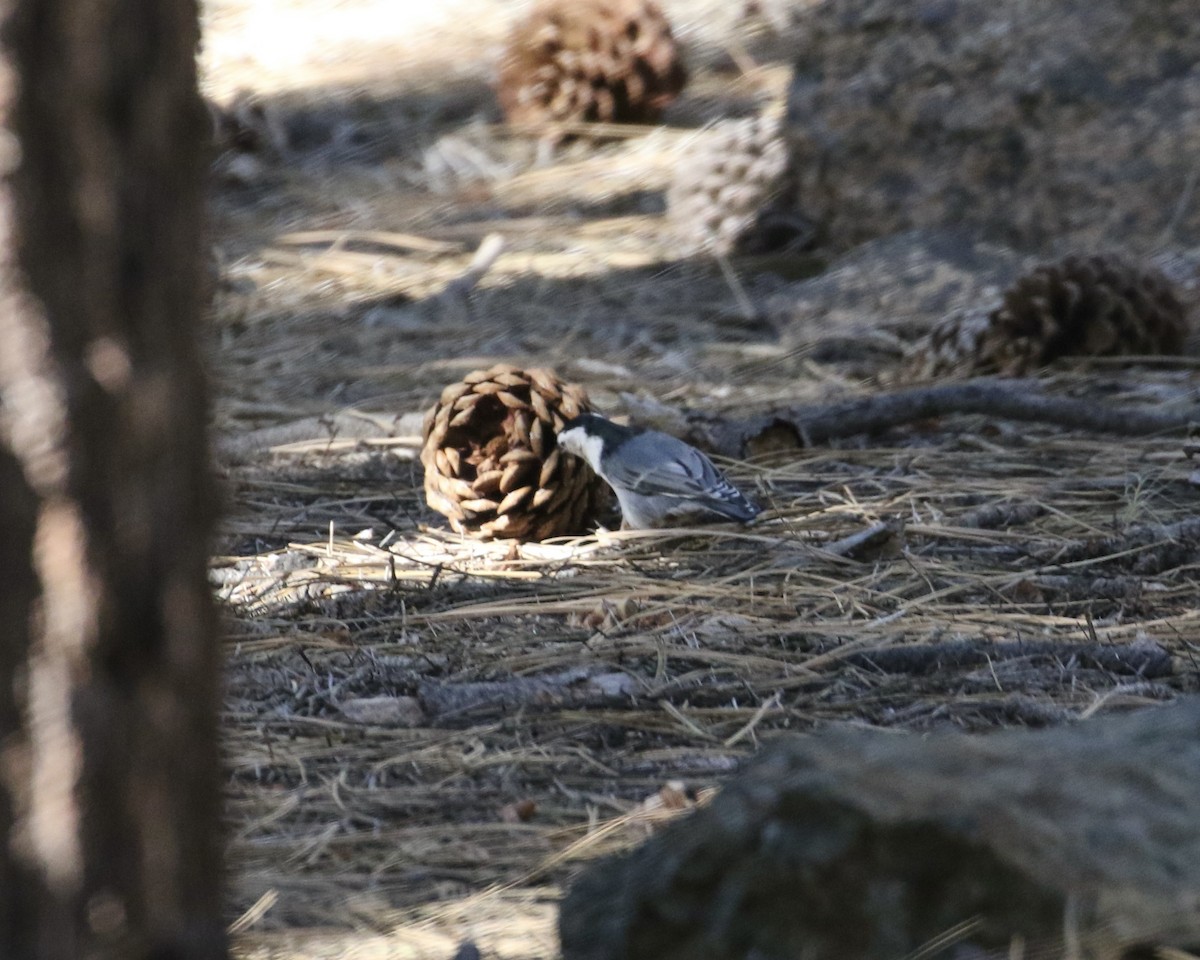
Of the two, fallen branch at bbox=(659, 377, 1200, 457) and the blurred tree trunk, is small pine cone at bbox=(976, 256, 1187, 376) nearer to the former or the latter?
fallen branch at bbox=(659, 377, 1200, 457)

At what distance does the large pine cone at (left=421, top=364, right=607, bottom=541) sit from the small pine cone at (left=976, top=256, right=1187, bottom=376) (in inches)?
55.5

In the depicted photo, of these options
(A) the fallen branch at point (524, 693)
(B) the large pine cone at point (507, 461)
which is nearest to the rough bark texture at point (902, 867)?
(A) the fallen branch at point (524, 693)

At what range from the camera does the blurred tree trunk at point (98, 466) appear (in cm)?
83

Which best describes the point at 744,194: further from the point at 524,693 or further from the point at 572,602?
the point at 524,693

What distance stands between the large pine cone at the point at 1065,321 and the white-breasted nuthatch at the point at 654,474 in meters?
1.31

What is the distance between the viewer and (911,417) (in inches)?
129

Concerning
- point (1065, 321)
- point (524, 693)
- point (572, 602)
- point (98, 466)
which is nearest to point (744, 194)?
point (1065, 321)

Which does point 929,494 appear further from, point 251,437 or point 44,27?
point 44,27

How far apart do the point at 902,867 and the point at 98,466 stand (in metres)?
0.65

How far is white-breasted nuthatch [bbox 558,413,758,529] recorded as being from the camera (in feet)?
8.83

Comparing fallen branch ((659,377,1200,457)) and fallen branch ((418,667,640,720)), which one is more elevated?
fallen branch ((418,667,640,720))

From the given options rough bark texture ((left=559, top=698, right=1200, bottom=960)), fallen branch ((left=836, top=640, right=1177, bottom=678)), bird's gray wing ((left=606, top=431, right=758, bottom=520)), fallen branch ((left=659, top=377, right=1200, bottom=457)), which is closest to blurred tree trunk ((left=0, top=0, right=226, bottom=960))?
rough bark texture ((left=559, top=698, right=1200, bottom=960))

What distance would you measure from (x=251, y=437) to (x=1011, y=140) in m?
2.80

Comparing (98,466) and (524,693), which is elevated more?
(98,466)
